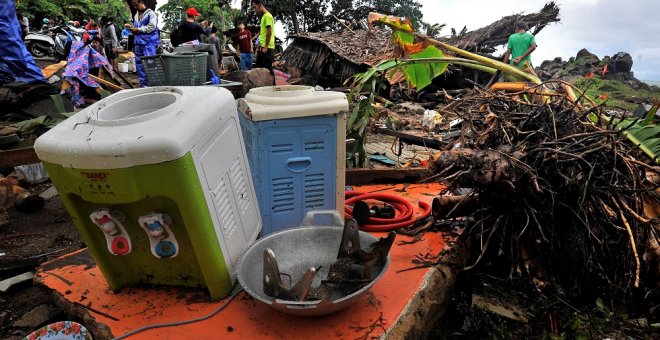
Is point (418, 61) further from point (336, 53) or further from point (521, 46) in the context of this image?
point (336, 53)

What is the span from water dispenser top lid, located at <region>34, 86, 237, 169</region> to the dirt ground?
131 centimetres

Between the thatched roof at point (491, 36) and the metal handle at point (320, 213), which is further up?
the metal handle at point (320, 213)

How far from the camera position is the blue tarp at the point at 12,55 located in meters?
6.89

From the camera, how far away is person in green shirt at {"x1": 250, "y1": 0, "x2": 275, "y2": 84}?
8.95m

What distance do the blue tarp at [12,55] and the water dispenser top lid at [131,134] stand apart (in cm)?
653

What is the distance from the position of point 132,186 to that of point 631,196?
9.21 ft

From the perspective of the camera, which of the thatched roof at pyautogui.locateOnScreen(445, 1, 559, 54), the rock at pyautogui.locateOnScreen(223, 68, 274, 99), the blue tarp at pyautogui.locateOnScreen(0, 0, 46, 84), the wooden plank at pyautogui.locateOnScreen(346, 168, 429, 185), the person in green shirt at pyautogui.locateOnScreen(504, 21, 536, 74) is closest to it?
the wooden plank at pyautogui.locateOnScreen(346, 168, 429, 185)

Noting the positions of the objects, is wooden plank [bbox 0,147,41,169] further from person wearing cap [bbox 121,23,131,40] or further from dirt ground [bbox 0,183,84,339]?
person wearing cap [bbox 121,23,131,40]

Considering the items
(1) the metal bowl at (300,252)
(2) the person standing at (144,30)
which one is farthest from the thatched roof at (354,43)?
(1) the metal bowl at (300,252)

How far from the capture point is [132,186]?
1793 millimetres

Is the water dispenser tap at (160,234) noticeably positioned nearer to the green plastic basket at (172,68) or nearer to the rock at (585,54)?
the green plastic basket at (172,68)

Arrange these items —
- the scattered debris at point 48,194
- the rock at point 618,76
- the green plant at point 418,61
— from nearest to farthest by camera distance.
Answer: the green plant at point 418,61, the scattered debris at point 48,194, the rock at point 618,76

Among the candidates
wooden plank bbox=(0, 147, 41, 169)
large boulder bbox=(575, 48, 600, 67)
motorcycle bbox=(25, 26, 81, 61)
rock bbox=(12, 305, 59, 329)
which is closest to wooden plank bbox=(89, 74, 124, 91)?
wooden plank bbox=(0, 147, 41, 169)

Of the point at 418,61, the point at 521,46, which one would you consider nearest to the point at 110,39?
the point at 521,46
